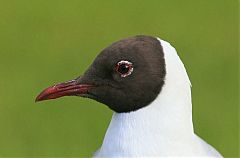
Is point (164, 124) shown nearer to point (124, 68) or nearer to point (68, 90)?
point (124, 68)

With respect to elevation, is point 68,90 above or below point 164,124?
above

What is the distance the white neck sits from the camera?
283 cm

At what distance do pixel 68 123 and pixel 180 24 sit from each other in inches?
79.7

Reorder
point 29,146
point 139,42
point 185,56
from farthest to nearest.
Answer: point 185,56
point 29,146
point 139,42

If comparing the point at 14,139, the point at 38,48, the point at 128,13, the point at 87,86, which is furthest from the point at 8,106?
the point at 87,86

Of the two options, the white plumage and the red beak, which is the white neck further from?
the red beak

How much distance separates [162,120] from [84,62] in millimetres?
3617

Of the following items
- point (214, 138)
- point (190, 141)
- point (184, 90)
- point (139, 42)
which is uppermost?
point (139, 42)

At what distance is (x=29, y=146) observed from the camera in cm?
533

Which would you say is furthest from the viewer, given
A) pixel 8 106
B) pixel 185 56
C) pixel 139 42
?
pixel 185 56

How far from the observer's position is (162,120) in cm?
285

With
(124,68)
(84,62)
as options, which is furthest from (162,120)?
(84,62)

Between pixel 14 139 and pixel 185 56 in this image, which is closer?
pixel 14 139

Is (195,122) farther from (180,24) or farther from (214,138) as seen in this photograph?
(180,24)
